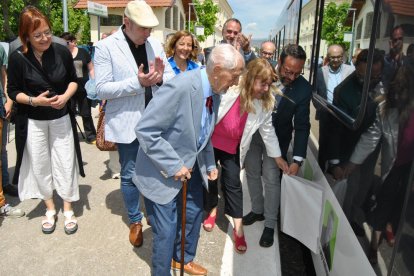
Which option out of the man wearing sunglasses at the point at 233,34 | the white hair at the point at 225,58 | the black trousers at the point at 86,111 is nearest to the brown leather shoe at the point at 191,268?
the white hair at the point at 225,58

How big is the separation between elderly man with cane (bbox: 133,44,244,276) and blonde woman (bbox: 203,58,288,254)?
498 millimetres

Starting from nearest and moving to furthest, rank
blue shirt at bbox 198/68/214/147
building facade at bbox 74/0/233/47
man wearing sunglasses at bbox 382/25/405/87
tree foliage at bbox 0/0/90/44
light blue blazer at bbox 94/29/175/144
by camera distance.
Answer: man wearing sunglasses at bbox 382/25/405/87, blue shirt at bbox 198/68/214/147, light blue blazer at bbox 94/29/175/144, tree foliage at bbox 0/0/90/44, building facade at bbox 74/0/233/47

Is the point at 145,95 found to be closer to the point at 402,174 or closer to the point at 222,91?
the point at 222,91

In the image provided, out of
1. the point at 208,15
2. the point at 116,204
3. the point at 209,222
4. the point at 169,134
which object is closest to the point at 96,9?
the point at 116,204

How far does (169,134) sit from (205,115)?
10.2 inches

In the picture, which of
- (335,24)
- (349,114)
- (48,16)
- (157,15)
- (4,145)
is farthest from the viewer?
(157,15)

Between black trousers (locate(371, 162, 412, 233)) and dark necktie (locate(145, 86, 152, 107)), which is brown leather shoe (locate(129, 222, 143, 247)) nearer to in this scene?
dark necktie (locate(145, 86, 152, 107))

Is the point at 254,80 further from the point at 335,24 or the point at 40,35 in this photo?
the point at 40,35

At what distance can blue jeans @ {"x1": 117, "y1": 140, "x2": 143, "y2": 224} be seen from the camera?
304 centimetres

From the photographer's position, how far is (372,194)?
4.78 feet

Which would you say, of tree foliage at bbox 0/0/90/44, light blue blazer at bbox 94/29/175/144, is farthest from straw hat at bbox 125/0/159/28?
tree foliage at bbox 0/0/90/44

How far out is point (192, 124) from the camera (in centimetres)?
217

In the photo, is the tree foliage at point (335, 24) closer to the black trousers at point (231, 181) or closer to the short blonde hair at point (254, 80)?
the short blonde hair at point (254, 80)

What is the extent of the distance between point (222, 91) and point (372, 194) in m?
1.06
